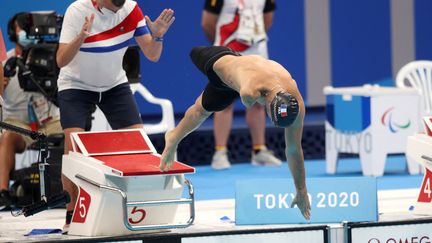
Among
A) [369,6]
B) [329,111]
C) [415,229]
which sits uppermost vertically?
[369,6]

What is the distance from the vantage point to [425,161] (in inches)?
313

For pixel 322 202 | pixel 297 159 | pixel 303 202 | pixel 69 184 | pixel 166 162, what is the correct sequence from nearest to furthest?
pixel 297 159 < pixel 303 202 < pixel 166 162 < pixel 322 202 < pixel 69 184

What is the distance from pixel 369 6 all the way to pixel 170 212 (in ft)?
19.8

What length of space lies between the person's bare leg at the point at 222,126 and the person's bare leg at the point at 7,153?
237 cm

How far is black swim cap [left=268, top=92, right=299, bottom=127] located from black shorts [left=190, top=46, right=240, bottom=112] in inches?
26.8

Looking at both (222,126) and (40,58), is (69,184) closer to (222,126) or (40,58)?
(40,58)

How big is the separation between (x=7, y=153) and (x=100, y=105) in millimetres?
1338

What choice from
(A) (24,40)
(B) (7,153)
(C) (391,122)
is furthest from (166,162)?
(C) (391,122)

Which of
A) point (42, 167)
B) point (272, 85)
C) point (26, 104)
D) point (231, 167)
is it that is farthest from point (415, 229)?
point (231, 167)

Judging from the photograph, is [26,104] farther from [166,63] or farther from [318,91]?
[318,91]

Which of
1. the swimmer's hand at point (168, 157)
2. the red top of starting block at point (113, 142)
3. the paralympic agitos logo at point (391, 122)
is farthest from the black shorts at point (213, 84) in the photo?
the paralympic agitos logo at point (391, 122)

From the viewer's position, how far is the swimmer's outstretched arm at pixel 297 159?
650 centimetres

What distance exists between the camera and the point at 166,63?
1214 centimetres


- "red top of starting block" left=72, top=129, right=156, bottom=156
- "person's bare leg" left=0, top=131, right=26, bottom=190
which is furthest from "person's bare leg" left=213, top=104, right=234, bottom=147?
"red top of starting block" left=72, top=129, right=156, bottom=156
